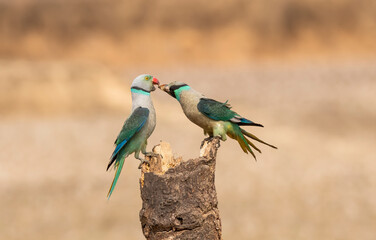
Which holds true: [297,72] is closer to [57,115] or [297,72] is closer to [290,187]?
[57,115]

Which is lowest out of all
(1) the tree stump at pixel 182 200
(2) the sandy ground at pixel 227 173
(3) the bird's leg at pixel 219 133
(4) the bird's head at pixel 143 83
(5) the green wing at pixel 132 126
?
(1) the tree stump at pixel 182 200

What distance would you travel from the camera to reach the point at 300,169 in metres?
17.2

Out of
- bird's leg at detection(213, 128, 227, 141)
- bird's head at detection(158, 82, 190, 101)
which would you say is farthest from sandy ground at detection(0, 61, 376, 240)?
bird's head at detection(158, 82, 190, 101)

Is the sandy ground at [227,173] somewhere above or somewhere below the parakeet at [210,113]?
above

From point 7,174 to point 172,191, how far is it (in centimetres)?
1245

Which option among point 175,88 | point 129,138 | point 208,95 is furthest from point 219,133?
point 208,95

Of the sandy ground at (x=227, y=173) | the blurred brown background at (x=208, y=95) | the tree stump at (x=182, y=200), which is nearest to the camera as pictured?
the tree stump at (x=182, y=200)

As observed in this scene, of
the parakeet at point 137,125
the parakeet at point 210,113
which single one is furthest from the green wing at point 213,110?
the parakeet at point 137,125

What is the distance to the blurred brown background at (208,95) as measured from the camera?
14.5 meters

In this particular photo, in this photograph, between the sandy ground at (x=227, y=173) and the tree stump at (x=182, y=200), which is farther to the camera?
the sandy ground at (x=227, y=173)

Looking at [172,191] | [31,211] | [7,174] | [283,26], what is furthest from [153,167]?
[283,26]

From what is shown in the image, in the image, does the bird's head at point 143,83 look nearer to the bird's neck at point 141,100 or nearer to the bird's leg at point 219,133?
the bird's neck at point 141,100

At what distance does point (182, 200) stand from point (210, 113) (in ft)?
2.45

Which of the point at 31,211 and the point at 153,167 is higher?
the point at 31,211
